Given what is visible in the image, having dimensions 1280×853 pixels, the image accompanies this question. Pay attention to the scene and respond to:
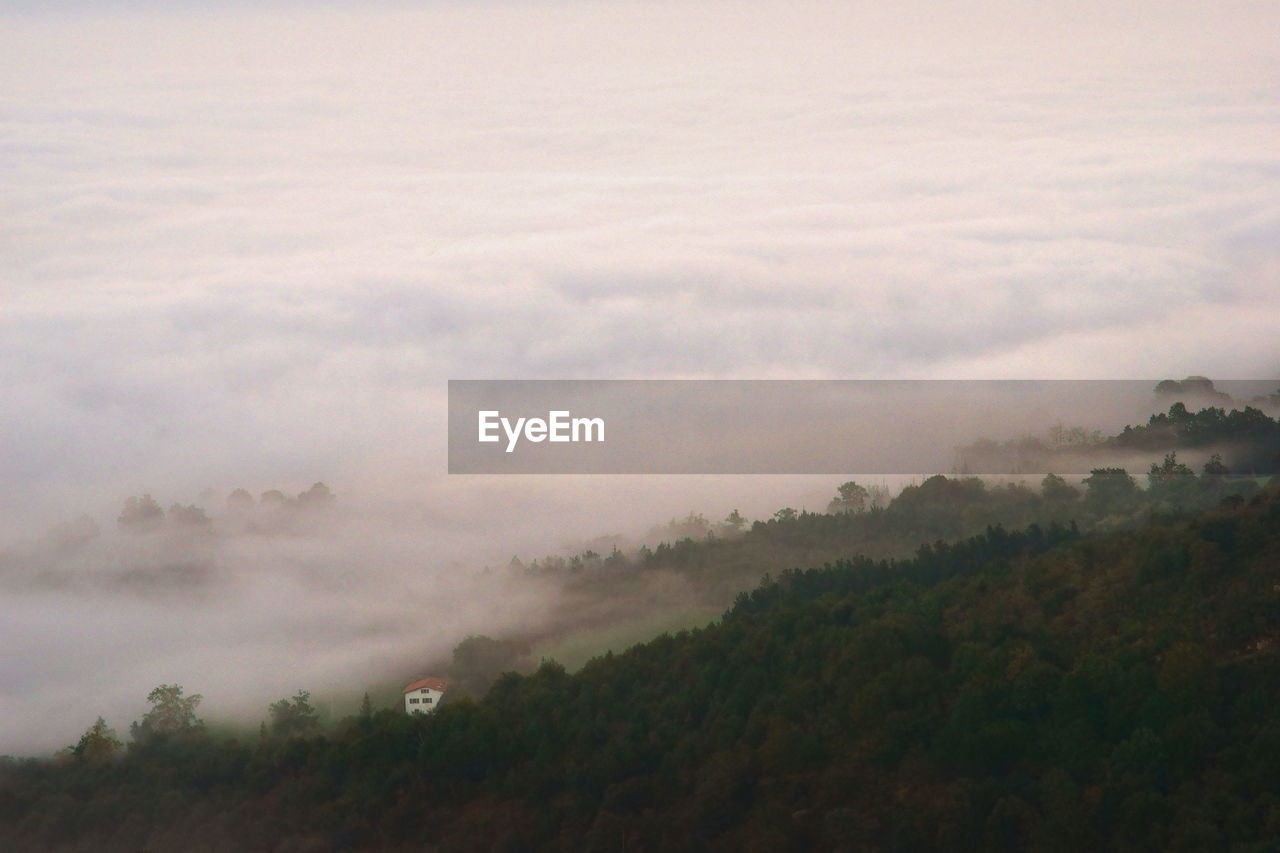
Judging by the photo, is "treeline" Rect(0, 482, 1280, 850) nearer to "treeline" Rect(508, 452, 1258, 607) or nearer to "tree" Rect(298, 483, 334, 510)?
"treeline" Rect(508, 452, 1258, 607)

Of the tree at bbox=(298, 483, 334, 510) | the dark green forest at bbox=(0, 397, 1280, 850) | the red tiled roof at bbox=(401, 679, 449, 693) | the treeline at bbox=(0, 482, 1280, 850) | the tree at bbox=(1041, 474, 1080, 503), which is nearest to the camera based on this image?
the treeline at bbox=(0, 482, 1280, 850)

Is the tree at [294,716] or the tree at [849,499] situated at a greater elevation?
the tree at [849,499]

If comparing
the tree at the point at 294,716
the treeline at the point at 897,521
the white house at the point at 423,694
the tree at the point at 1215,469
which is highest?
the tree at the point at 1215,469

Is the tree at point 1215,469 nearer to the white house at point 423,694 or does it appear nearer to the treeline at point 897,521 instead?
the treeline at point 897,521

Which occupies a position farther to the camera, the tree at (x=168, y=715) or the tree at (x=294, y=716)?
the tree at (x=168, y=715)

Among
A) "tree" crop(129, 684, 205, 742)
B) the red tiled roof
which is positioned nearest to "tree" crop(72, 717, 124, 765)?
"tree" crop(129, 684, 205, 742)

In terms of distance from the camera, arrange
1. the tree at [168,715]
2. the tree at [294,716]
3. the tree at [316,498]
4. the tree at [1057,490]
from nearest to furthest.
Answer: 1. the tree at [294,716]
2. the tree at [1057,490]
3. the tree at [168,715]
4. the tree at [316,498]

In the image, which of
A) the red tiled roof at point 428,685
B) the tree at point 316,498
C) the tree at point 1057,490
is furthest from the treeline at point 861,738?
the tree at point 316,498

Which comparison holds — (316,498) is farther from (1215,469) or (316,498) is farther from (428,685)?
(1215,469)
